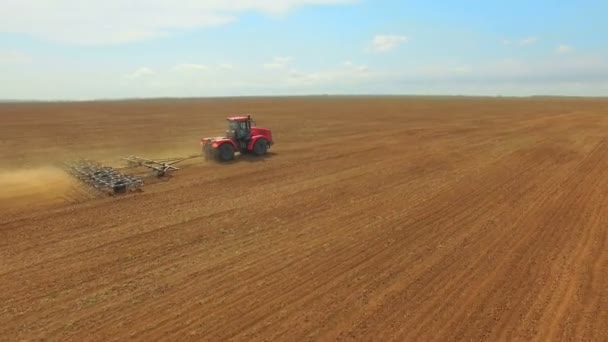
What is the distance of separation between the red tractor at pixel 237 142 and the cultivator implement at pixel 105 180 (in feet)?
15.8

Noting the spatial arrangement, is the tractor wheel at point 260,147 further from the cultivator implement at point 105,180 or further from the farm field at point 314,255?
the cultivator implement at point 105,180

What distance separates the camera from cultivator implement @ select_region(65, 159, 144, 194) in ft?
49.7

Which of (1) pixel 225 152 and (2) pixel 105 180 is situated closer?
(2) pixel 105 180

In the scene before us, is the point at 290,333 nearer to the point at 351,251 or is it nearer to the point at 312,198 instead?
the point at 351,251

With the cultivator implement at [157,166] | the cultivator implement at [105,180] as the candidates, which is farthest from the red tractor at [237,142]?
the cultivator implement at [105,180]

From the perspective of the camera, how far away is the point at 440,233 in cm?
1080

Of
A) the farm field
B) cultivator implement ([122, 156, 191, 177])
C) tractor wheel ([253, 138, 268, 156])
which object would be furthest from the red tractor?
the farm field

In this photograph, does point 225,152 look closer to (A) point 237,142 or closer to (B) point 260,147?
(A) point 237,142

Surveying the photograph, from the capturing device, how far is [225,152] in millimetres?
20672

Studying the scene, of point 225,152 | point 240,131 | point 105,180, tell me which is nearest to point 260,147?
point 240,131

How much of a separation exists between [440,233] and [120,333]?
7.19 m

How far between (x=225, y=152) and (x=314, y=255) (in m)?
12.0

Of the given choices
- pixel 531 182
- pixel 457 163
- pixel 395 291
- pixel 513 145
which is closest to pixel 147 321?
pixel 395 291

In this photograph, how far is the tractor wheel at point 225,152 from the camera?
67.4 feet
